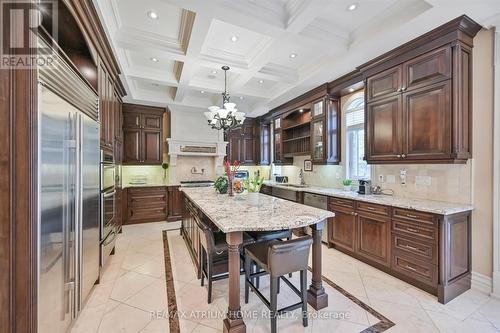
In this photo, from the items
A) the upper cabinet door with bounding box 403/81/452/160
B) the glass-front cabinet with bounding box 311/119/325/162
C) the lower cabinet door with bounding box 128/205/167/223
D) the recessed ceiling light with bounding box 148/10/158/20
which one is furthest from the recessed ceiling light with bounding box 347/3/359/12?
the lower cabinet door with bounding box 128/205/167/223

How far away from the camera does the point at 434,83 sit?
2.58 meters

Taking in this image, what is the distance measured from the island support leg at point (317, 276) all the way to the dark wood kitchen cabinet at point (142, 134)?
4.77 m

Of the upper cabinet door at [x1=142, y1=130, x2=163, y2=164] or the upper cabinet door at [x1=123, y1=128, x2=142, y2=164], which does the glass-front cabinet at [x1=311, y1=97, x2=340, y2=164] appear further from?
the upper cabinet door at [x1=123, y1=128, x2=142, y2=164]

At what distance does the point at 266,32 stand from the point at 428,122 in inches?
85.0

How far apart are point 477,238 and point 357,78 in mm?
2595

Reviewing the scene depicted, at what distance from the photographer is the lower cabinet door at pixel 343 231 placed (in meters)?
3.33

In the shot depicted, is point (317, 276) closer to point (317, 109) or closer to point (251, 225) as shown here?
point (251, 225)

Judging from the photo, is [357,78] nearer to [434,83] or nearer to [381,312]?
[434,83]

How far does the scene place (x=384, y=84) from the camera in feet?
10.2

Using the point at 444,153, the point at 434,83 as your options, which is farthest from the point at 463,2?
the point at 444,153

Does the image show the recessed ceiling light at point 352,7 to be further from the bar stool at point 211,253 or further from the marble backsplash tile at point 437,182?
the bar stool at point 211,253

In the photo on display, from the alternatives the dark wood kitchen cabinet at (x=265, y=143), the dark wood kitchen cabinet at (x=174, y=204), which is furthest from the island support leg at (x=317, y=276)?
the dark wood kitchen cabinet at (x=265, y=143)

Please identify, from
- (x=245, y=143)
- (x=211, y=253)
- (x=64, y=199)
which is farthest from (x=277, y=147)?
(x=64, y=199)

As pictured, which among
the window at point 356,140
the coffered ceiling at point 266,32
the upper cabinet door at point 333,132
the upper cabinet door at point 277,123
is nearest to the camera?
the coffered ceiling at point 266,32
